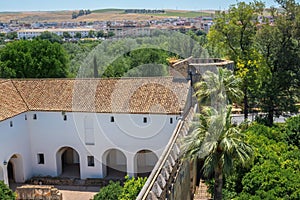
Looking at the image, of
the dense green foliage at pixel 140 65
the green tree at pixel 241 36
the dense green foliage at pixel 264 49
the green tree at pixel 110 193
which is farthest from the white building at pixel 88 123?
the dense green foliage at pixel 140 65

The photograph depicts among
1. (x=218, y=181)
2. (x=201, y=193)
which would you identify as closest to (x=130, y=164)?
(x=201, y=193)

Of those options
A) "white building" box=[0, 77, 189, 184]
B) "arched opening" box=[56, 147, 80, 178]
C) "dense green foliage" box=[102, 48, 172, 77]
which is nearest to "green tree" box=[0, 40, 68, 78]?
"dense green foliage" box=[102, 48, 172, 77]

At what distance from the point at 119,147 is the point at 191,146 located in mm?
12009

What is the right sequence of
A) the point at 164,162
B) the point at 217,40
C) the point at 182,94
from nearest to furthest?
the point at 164,162 → the point at 182,94 → the point at 217,40

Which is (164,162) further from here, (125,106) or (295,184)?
(125,106)

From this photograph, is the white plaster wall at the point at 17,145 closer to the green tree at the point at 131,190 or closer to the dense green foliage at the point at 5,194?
the dense green foliage at the point at 5,194

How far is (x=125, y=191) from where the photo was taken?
75.7 feet

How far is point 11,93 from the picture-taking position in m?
31.6

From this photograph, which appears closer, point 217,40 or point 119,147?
point 119,147

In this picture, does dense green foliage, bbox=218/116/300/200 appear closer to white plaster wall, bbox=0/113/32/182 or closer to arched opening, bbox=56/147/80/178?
arched opening, bbox=56/147/80/178

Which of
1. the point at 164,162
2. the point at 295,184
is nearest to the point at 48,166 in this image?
the point at 164,162

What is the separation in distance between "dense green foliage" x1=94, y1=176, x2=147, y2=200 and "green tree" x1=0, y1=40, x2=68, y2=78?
81.9 ft

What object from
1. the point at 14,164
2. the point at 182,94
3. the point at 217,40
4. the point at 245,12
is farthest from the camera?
the point at 217,40

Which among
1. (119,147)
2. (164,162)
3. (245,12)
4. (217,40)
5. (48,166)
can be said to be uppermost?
(245,12)
